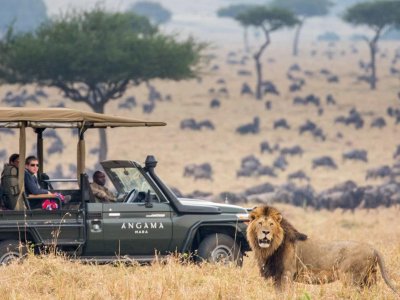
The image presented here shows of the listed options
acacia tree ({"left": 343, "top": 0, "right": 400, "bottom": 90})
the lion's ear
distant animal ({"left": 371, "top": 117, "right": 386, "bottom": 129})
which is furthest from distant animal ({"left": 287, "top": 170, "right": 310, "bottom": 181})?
acacia tree ({"left": 343, "top": 0, "right": 400, "bottom": 90})

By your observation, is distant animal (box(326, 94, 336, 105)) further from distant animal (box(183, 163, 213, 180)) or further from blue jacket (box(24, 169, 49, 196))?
blue jacket (box(24, 169, 49, 196))

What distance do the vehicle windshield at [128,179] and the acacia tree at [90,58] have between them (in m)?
27.8

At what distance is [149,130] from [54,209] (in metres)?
39.7

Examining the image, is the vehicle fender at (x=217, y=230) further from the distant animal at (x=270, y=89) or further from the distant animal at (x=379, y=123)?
the distant animal at (x=270, y=89)

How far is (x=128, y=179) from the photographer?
12914 millimetres

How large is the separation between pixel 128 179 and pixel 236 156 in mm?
32707

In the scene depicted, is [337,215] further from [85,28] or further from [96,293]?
[85,28]

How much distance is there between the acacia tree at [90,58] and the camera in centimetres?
4209

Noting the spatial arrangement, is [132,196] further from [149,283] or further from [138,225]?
[149,283]

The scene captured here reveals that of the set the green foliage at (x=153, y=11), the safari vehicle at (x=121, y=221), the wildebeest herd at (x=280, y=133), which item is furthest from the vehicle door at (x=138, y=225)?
the green foliage at (x=153, y=11)

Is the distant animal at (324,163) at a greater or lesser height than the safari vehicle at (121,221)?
lesser

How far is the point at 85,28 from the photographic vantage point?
Result: 44.7m

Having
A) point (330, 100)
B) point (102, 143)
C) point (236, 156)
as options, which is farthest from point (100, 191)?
point (330, 100)

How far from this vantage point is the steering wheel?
1255 centimetres
